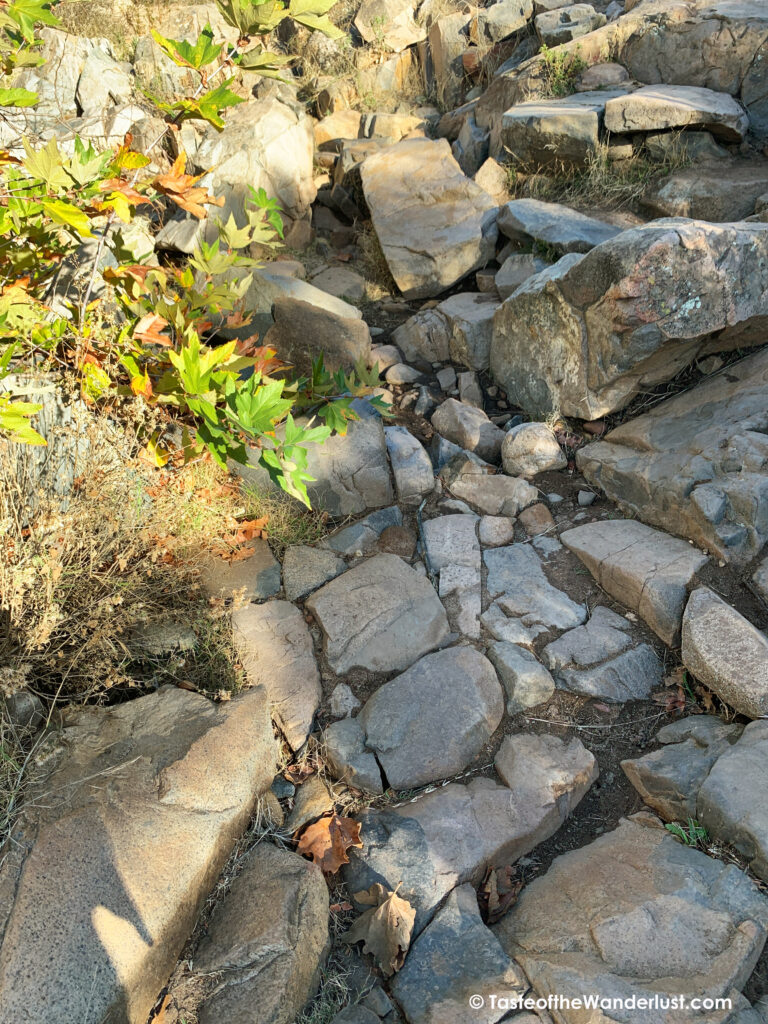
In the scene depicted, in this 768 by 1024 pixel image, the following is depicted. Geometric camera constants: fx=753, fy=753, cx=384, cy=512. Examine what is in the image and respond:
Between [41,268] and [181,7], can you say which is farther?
[181,7]

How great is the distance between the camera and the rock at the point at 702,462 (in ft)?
10.7

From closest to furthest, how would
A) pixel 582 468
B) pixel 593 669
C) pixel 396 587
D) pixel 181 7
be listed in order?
pixel 593 669 < pixel 396 587 < pixel 582 468 < pixel 181 7

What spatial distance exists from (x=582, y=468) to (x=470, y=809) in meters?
2.00

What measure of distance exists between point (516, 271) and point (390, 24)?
5.03 m

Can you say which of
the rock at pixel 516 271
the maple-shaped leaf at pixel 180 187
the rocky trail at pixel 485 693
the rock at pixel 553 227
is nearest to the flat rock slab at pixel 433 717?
the rocky trail at pixel 485 693

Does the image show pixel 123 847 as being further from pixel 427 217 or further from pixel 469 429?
pixel 427 217

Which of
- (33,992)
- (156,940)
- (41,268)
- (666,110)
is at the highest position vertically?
(41,268)

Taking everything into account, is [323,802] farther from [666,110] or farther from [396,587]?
[666,110]

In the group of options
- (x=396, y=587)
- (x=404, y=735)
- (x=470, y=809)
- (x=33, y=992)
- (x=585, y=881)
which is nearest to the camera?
(x=33, y=992)

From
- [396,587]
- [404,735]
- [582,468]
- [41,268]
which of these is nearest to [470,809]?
[404,735]

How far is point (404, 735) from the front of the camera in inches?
115

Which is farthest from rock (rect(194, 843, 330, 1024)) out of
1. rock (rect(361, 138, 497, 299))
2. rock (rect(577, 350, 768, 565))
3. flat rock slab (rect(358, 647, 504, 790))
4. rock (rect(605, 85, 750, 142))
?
rock (rect(605, 85, 750, 142))

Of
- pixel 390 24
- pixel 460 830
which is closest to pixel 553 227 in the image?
pixel 460 830

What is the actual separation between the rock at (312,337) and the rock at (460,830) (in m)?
2.34
